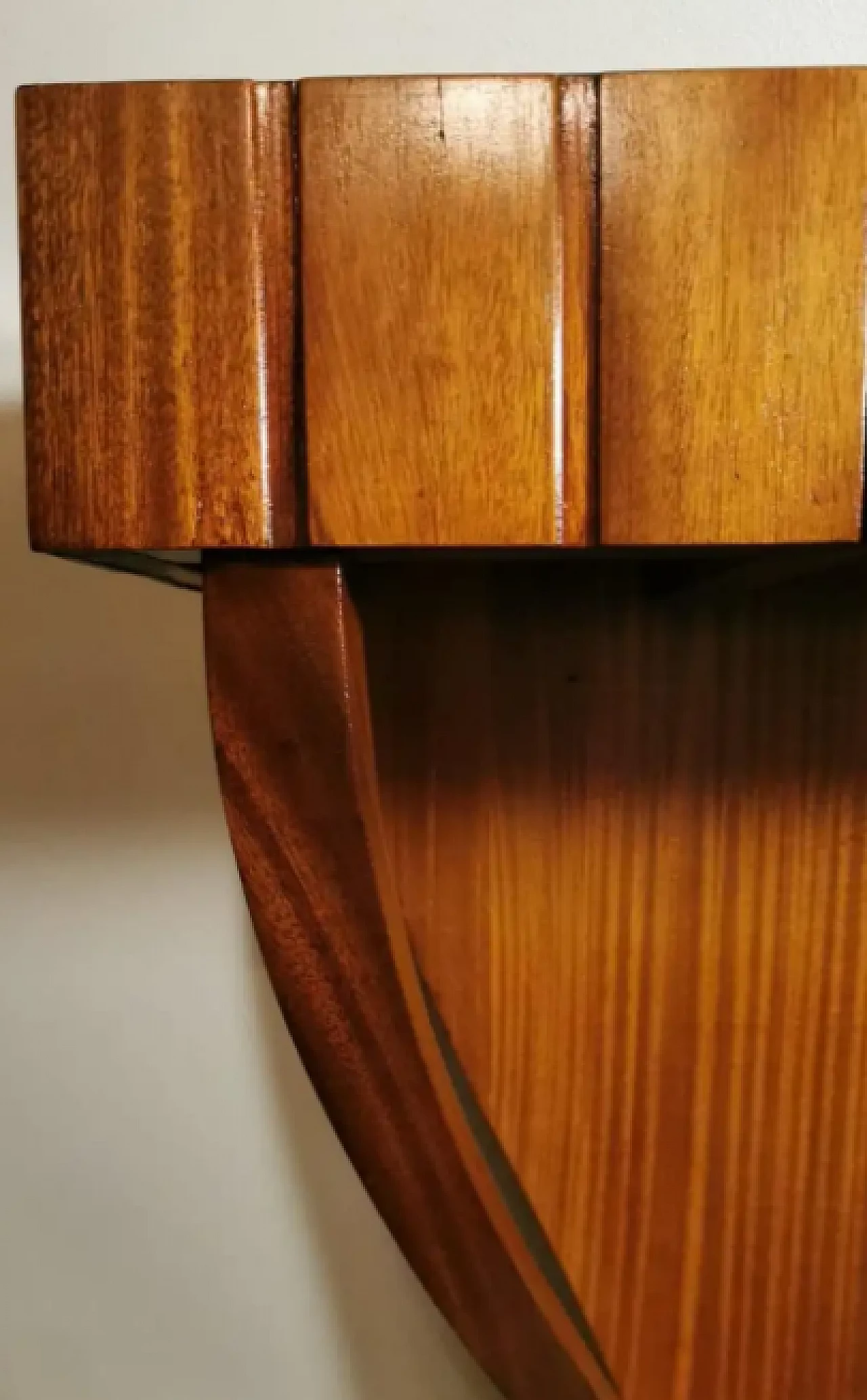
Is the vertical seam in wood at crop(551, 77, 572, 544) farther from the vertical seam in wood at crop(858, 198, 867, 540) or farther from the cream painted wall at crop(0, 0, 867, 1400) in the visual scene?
the cream painted wall at crop(0, 0, 867, 1400)

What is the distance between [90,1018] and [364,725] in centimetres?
34

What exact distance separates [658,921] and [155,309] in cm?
29

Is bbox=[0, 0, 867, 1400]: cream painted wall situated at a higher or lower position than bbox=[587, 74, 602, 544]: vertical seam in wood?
lower

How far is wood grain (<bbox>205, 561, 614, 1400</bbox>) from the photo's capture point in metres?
0.25

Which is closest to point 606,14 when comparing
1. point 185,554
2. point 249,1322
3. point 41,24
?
point 41,24

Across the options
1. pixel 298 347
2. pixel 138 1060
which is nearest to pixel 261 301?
pixel 298 347

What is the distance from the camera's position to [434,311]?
0.76 ft

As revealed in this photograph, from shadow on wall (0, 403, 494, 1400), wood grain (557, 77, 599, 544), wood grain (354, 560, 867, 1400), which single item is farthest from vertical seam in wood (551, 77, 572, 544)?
shadow on wall (0, 403, 494, 1400)

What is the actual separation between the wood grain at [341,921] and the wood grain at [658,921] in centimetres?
10

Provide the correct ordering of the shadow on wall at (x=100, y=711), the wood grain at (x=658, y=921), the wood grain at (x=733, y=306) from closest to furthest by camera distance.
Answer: the wood grain at (x=733, y=306) → the wood grain at (x=658, y=921) → the shadow on wall at (x=100, y=711)

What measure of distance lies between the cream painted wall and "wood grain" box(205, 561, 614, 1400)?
24cm

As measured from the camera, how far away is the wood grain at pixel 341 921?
0.25m

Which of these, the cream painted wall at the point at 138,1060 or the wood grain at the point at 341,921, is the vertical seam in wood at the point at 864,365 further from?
the cream painted wall at the point at 138,1060

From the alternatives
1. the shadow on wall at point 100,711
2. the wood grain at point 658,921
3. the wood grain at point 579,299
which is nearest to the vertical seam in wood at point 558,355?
the wood grain at point 579,299
